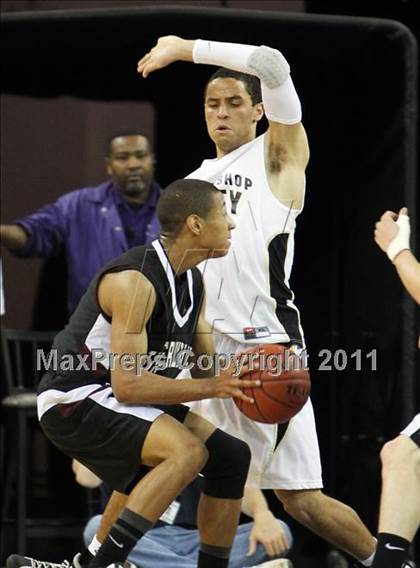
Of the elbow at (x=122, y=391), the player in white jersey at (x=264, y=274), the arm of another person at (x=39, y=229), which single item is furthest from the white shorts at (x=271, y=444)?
the arm of another person at (x=39, y=229)

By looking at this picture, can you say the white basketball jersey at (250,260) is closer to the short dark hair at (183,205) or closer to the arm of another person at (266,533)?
the short dark hair at (183,205)

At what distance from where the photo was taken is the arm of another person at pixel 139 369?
17.5ft

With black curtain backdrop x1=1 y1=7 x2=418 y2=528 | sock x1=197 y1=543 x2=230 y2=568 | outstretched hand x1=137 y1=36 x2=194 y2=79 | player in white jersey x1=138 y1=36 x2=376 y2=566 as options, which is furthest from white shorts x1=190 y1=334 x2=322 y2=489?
outstretched hand x1=137 y1=36 x2=194 y2=79

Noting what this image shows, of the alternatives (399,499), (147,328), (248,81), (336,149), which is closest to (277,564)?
(399,499)

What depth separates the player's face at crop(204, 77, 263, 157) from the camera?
5996 millimetres

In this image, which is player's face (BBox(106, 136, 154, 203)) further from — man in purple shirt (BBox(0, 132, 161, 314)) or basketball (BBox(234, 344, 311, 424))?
basketball (BBox(234, 344, 311, 424))

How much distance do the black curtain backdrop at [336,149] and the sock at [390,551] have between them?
160 cm

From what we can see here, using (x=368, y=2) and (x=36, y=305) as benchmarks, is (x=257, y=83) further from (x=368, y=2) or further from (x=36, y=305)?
(x=36, y=305)

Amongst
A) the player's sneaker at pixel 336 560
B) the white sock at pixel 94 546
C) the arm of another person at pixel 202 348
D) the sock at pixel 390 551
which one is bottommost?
the player's sneaker at pixel 336 560

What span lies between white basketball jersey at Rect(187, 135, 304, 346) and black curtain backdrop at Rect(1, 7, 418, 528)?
75cm

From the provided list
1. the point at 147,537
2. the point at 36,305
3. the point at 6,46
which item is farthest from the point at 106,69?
the point at 147,537

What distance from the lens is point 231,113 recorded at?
600 cm

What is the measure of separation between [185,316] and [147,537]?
4.23 feet

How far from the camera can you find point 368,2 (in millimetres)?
7449
